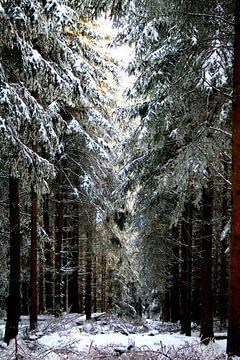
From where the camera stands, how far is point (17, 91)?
27.1 ft

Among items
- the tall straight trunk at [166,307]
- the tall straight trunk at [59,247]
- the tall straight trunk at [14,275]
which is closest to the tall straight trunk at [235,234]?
the tall straight trunk at [14,275]

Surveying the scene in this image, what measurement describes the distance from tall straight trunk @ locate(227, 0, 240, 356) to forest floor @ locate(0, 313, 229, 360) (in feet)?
1.10

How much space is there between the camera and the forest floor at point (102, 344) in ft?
14.8

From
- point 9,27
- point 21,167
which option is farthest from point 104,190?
point 9,27

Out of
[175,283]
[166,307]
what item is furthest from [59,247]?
[166,307]

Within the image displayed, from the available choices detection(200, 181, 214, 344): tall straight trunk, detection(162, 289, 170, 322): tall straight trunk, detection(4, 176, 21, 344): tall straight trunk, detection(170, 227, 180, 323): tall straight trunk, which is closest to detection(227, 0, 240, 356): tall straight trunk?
detection(200, 181, 214, 344): tall straight trunk

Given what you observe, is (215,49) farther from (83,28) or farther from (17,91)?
(83,28)

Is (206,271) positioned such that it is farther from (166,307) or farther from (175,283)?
(166,307)

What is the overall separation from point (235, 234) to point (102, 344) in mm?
3511

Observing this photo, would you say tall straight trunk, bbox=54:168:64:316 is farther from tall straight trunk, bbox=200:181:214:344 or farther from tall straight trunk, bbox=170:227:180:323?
tall straight trunk, bbox=200:181:214:344

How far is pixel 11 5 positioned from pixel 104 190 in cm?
905

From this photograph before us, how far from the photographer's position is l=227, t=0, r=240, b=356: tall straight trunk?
5441 millimetres

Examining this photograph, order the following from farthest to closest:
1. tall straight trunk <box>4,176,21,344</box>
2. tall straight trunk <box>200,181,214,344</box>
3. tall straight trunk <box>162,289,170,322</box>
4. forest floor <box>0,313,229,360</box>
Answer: tall straight trunk <box>162,289,170,322</box>, tall straight trunk <box>200,181,214,344</box>, tall straight trunk <box>4,176,21,344</box>, forest floor <box>0,313,229,360</box>

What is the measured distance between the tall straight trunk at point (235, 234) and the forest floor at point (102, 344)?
34cm
